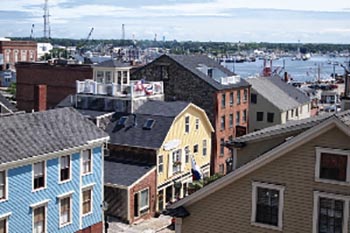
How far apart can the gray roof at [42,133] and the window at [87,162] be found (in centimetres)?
79

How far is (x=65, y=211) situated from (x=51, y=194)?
1.73 meters

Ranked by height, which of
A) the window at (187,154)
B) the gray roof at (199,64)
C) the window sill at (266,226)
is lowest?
the window at (187,154)

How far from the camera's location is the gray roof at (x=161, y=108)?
146 ft

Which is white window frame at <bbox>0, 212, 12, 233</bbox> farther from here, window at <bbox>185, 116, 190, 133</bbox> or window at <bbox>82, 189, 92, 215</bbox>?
window at <bbox>185, 116, 190, 133</bbox>

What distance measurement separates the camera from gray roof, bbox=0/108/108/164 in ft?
95.1

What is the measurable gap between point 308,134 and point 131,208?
23.9 metres

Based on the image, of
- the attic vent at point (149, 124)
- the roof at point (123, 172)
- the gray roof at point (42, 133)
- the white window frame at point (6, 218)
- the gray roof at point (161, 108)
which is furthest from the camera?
the gray roof at point (161, 108)

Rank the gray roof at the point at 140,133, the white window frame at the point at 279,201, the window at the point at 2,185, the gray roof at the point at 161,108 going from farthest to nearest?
the gray roof at the point at 161,108, the gray roof at the point at 140,133, the window at the point at 2,185, the white window frame at the point at 279,201

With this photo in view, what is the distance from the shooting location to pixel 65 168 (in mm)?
31797

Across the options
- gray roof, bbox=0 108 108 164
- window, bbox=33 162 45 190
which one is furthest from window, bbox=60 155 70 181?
window, bbox=33 162 45 190

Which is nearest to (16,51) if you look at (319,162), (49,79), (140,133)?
(49,79)

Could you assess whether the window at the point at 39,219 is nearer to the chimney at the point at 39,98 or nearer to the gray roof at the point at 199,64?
the chimney at the point at 39,98

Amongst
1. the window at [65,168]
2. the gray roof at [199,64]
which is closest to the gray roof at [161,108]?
the gray roof at [199,64]

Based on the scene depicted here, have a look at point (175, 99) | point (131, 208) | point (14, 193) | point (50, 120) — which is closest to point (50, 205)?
point (14, 193)
